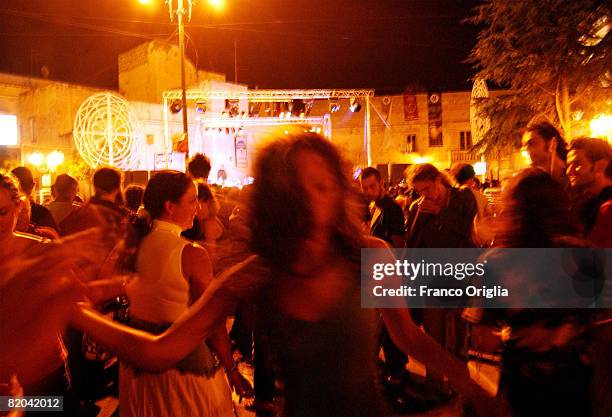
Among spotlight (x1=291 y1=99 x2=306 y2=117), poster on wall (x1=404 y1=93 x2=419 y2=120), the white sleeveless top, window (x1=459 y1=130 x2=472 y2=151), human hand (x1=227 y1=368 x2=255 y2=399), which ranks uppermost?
poster on wall (x1=404 y1=93 x2=419 y2=120)

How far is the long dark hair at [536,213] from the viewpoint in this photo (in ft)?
7.78

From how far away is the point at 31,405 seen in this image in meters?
2.21

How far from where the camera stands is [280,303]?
67.0 inches

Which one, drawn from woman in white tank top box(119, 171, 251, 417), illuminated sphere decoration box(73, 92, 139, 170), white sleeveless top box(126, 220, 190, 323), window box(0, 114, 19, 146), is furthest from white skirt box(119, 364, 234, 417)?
window box(0, 114, 19, 146)

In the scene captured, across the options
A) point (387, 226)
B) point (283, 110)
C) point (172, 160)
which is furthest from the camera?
point (283, 110)

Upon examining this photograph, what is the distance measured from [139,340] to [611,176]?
11.0 ft

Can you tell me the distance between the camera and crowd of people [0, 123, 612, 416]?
5.34ft

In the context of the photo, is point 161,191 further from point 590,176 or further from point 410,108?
point 410,108

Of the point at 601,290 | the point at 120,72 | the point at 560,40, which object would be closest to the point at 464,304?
the point at 601,290

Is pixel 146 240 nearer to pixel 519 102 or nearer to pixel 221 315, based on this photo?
pixel 221 315

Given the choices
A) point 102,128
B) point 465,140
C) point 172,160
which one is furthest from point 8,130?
point 465,140

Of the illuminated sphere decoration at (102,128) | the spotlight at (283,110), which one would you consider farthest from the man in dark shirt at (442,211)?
the spotlight at (283,110)

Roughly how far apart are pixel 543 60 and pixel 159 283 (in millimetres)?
14046

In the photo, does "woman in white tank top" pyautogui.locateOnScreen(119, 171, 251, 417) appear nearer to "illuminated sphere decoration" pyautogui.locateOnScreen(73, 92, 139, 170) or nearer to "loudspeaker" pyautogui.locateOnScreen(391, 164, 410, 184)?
"illuminated sphere decoration" pyautogui.locateOnScreen(73, 92, 139, 170)
